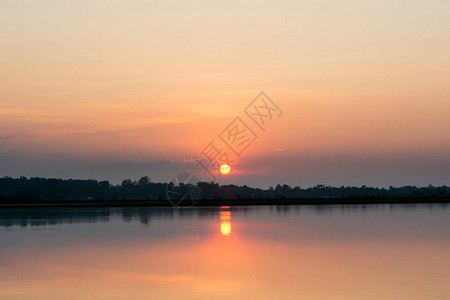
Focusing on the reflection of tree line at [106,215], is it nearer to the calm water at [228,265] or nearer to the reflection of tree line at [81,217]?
the reflection of tree line at [81,217]

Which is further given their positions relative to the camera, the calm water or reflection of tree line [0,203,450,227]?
reflection of tree line [0,203,450,227]

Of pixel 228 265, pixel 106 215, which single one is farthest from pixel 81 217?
pixel 228 265

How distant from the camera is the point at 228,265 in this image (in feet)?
98.8

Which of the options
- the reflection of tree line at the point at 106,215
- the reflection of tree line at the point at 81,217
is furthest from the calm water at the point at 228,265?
the reflection of tree line at the point at 106,215

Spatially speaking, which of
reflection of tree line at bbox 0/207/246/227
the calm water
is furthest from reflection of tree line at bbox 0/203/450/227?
the calm water

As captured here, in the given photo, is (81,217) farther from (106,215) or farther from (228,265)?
(228,265)

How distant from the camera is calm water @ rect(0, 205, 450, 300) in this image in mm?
23203

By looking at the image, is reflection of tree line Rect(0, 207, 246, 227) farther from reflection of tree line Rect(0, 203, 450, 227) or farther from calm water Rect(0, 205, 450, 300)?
calm water Rect(0, 205, 450, 300)

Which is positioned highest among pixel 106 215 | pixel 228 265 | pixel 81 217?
pixel 106 215

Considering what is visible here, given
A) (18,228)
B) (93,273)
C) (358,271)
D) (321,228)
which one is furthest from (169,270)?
(18,228)

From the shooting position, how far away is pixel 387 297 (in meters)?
21.7

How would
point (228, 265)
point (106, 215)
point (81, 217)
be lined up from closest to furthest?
point (228, 265) → point (81, 217) → point (106, 215)

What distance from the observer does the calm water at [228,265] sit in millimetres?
23203

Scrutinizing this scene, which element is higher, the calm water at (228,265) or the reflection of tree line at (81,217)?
the reflection of tree line at (81,217)
